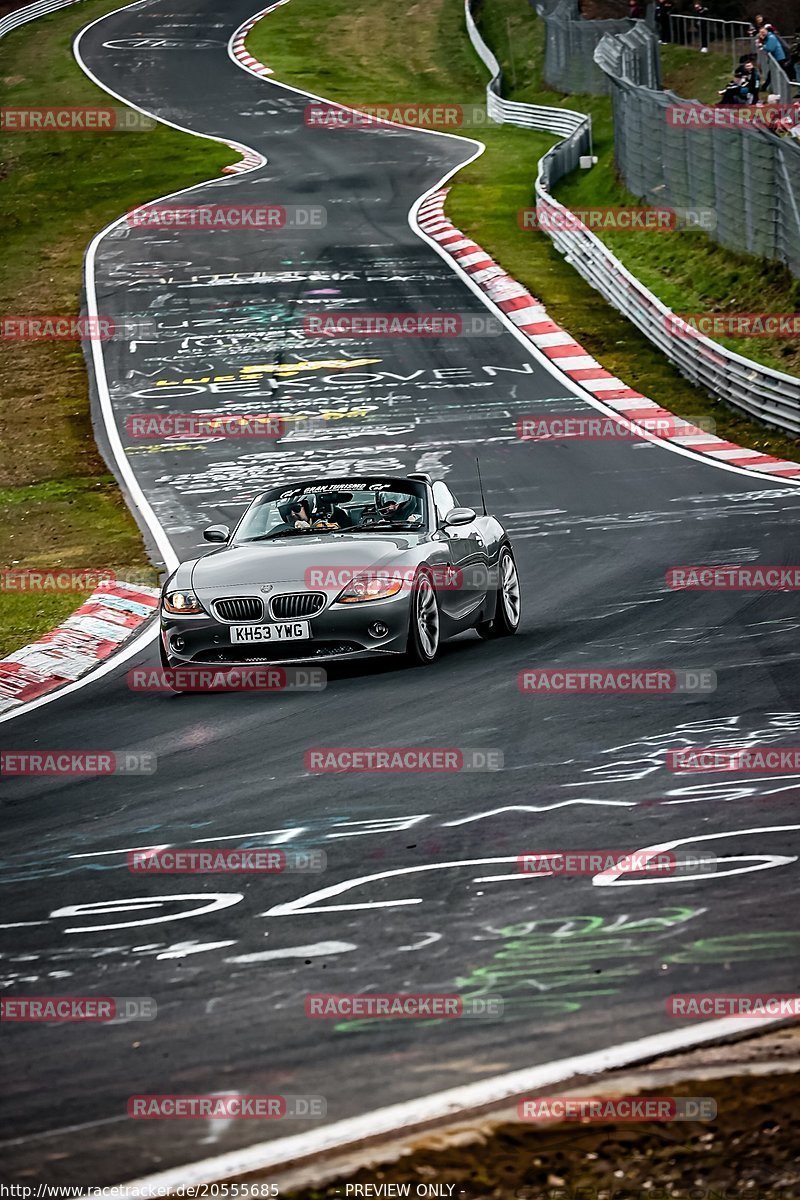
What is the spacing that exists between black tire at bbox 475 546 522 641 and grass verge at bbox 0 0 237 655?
3624 millimetres

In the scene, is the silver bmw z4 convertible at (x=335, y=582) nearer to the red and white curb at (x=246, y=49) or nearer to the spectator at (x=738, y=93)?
the spectator at (x=738, y=93)

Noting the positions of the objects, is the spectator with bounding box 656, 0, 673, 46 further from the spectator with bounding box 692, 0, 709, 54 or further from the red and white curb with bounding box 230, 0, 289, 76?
the red and white curb with bounding box 230, 0, 289, 76

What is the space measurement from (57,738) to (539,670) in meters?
2.99

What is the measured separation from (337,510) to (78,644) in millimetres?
2389

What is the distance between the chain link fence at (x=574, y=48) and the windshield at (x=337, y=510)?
34.9 metres

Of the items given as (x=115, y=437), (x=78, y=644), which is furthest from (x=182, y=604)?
(x=115, y=437)

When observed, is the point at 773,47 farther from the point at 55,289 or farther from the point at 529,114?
the point at 529,114

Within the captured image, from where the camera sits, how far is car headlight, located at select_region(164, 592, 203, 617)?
11.5 metres

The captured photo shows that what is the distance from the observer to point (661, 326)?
26.8m

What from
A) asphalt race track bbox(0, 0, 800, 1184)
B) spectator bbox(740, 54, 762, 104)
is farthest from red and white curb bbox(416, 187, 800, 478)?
spectator bbox(740, 54, 762, 104)

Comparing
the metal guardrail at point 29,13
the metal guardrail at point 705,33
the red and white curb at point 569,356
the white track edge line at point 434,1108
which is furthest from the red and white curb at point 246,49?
the white track edge line at point 434,1108

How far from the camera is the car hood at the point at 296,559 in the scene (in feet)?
37.6

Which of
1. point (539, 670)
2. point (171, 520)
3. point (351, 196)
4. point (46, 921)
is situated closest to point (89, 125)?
point (351, 196)

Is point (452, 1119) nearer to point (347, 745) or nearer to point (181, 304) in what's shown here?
point (347, 745)
